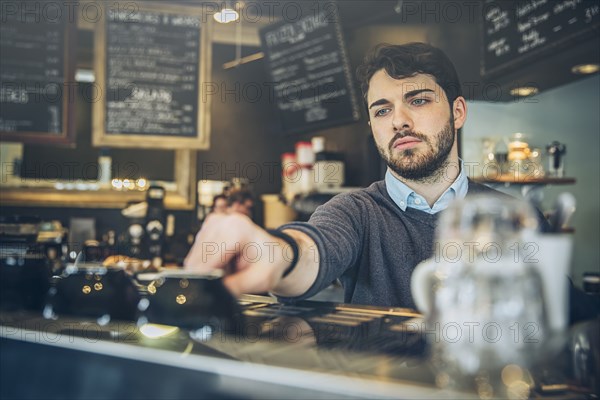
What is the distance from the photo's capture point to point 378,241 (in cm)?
164

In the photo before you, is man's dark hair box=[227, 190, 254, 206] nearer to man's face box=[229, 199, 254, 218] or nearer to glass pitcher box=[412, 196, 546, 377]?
man's face box=[229, 199, 254, 218]

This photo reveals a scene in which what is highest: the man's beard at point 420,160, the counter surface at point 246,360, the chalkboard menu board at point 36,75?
the chalkboard menu board at point 36,75

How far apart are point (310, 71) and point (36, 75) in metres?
1.61

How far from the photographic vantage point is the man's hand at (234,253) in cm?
83

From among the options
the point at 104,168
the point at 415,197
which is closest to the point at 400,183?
the point at 415,197

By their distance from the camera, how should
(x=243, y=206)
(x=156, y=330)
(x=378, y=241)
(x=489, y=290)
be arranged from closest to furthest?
(x=489, y=290)
(x=156, y=330)
(x=378, y=241)
(x=243, y=206)

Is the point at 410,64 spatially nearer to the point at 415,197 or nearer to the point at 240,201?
the point at 415,197

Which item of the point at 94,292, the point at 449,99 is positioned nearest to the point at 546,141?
the point at 449,99

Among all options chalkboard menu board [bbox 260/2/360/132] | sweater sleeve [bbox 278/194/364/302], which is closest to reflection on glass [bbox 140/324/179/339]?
sweater sleeve [bbox 278/194/364/302]

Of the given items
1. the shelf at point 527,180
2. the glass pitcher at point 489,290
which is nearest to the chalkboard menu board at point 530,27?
the shelf at point 527,180

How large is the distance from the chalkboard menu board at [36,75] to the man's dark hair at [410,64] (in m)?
2.34

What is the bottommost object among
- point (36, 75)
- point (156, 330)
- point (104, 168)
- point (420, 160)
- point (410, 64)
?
point (156, 330)

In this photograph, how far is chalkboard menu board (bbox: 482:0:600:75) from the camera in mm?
2377

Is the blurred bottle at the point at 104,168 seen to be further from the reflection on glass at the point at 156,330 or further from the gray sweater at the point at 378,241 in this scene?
the reflection on glass at the point at 156,330
